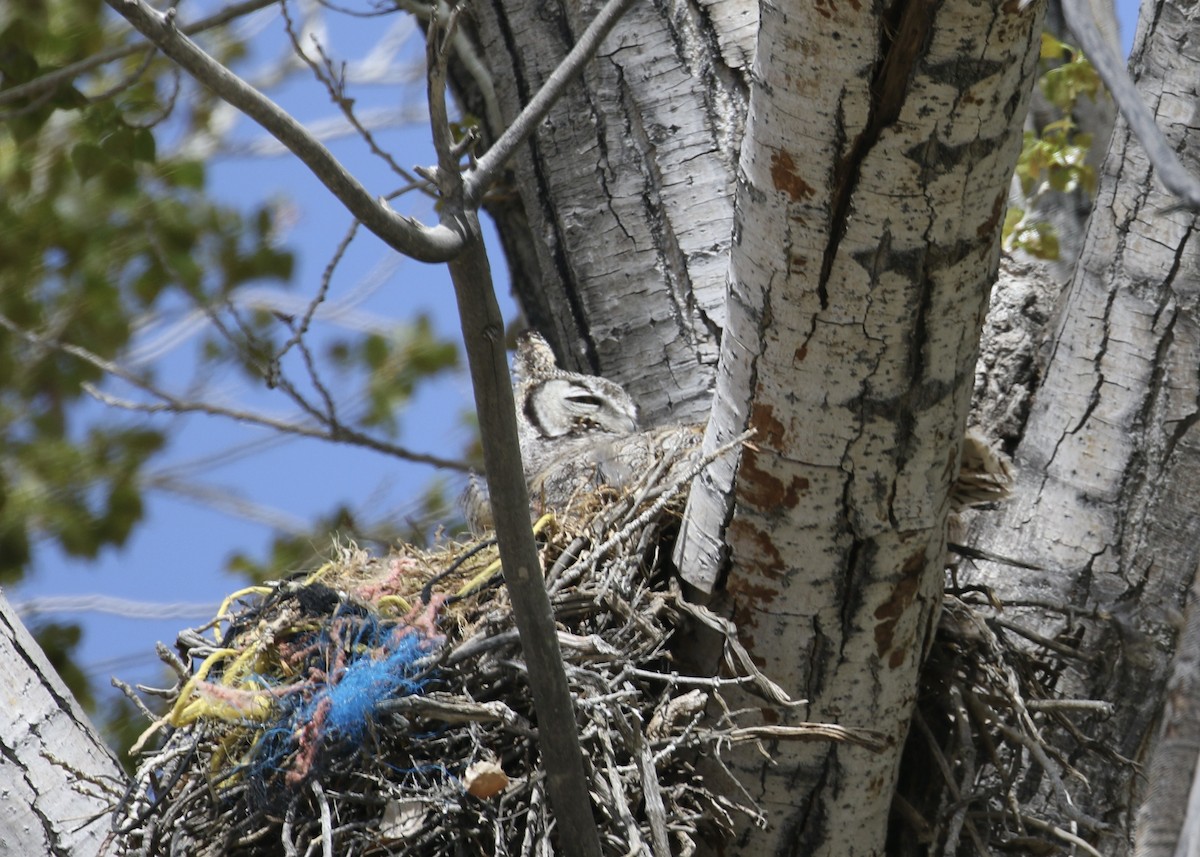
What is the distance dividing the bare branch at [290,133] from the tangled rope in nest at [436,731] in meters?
0.68

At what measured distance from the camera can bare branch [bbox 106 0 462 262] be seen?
100 centimetres

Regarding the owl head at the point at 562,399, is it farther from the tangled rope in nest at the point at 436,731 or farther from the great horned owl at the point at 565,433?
the tangled rope in nest at the point at 436,731

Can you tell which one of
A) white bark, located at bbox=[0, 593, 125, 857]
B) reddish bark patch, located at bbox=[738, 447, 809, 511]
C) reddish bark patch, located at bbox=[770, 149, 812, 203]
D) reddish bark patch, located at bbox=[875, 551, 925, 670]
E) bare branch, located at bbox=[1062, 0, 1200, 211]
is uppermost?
reddish bark patch, located at bbox=[770, 149, 812, 203]

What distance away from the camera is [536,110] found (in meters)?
1.28

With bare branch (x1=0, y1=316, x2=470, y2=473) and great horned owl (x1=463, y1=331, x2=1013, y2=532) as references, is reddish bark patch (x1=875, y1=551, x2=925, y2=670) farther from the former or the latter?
bare branch (x1=0, y1=316, x2=470, y2=473)

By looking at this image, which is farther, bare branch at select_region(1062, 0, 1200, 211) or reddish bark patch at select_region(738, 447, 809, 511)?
reddish bark patch at select_region(738, 447, 809, 511)

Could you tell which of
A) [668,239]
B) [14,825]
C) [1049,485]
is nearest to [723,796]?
[1049,485]

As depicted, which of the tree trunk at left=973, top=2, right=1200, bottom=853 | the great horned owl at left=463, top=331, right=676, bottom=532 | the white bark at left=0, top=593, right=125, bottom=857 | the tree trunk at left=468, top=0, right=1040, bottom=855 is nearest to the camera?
the tree trunk at left=468, top=0, right=1040, bottom=855

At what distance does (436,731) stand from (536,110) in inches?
34.7

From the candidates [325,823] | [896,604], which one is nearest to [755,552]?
[896,604]

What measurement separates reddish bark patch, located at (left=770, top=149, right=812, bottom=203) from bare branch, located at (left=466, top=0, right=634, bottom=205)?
26cm

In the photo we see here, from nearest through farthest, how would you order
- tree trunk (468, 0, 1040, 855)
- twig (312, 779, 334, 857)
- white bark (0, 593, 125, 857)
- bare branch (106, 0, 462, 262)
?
bare branch (106, 0, 462, 262), tree trunk (468, 0, 1040, 855), twig (312, 779, 334, 857), white bark (0, 593, 125, 857)

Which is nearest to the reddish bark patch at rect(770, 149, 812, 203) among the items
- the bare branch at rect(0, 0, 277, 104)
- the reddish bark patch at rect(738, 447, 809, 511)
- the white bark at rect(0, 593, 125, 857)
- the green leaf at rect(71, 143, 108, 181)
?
the reddish bark patch at rect(738, 447, 809, 511)

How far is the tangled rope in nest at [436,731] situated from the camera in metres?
1.60
